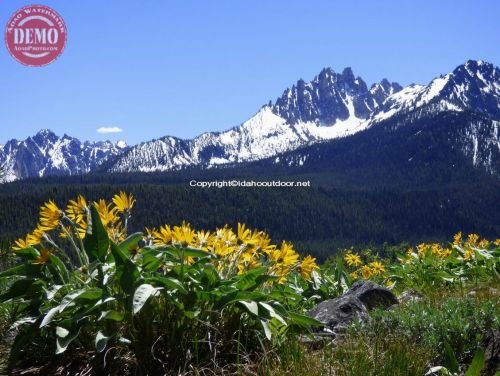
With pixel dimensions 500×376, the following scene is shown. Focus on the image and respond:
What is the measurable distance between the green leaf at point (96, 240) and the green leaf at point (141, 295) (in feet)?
1.43

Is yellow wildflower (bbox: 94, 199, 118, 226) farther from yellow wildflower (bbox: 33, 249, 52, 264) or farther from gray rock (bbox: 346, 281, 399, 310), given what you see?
gray rock (bbox: 346, 281, 399, 310)

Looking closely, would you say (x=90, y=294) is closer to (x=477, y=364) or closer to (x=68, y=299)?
(x=68, y=299)

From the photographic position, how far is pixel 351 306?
15.1ft

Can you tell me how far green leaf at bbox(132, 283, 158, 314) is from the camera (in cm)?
308

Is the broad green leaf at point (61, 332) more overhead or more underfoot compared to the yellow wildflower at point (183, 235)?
more underfoot

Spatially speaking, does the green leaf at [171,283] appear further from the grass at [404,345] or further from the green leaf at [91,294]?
the grass at [404,345]

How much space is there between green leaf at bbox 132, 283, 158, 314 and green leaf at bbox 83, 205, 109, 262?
1.43 ft

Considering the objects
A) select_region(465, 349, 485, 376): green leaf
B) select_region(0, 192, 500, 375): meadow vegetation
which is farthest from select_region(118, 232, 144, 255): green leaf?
select_region(465, 349, 485, 376): green leaf

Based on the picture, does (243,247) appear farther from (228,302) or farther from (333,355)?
(333,355)

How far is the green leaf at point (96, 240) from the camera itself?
11.4ft

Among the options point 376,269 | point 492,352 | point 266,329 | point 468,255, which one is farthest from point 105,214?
point 376,269

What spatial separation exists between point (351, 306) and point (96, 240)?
208cm

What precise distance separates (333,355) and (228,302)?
69 centimetres

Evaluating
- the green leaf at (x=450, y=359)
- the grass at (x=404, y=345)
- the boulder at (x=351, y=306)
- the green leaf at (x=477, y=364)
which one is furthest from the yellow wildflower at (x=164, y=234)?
the green leaf at (x=477, y=364)
